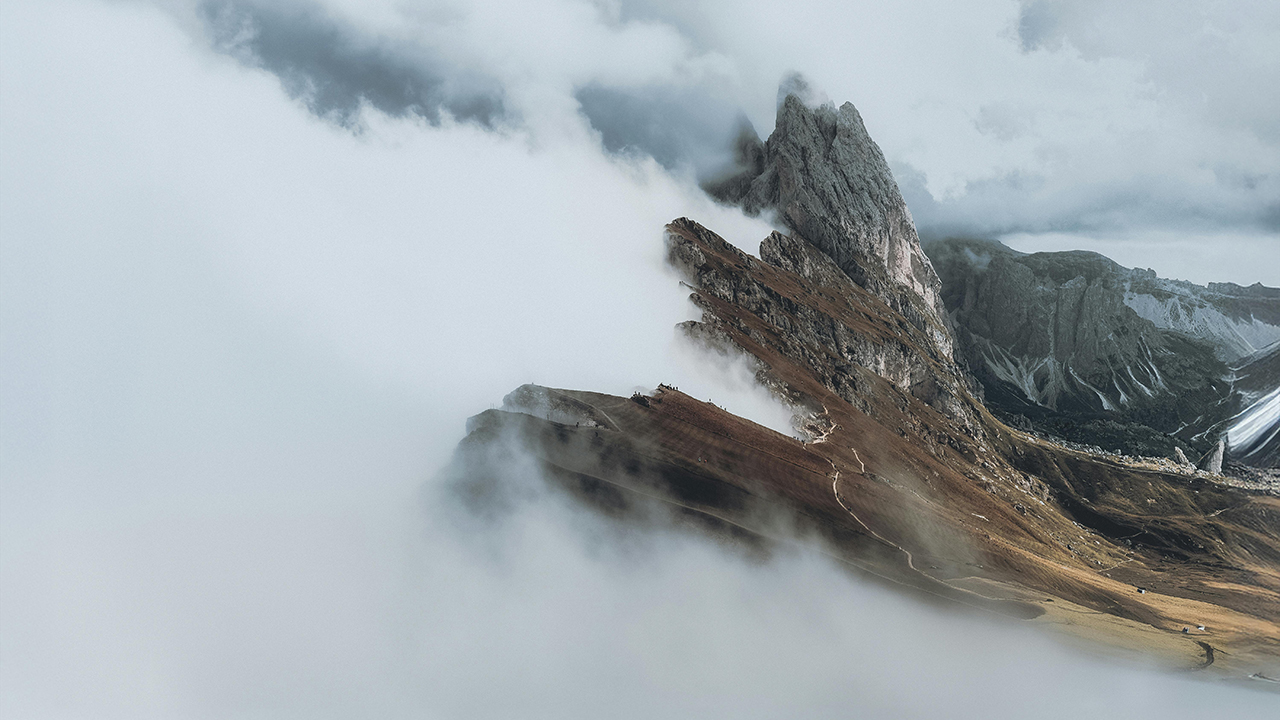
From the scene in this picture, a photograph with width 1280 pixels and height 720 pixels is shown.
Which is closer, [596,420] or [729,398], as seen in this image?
[596,420]

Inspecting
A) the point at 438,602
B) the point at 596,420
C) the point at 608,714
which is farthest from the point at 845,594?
the point at 438,602

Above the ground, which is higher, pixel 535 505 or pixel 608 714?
pixel 535 505

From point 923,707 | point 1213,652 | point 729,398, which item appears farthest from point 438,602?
point 1213,652

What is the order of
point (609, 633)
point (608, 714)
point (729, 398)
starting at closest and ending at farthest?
point (608, 714)
point (609, 633)
point (729, 398)

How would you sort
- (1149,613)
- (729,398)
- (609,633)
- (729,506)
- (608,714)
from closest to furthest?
(608,714)
(609,633)
(729,506)
(1149,613)
(729,398)

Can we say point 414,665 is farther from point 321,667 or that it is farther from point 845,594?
point 845,594

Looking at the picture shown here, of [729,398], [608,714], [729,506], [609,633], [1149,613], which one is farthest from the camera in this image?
[729,398]

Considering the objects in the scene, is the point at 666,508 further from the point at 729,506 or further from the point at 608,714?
the point at 608,714

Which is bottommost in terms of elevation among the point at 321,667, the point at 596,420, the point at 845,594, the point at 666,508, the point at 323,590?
the point at 321,667

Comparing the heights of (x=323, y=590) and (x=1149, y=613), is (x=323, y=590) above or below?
below
